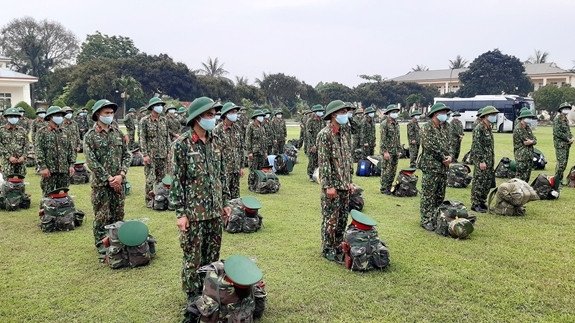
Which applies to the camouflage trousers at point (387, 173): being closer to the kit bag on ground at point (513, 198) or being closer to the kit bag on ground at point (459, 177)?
the kit bag on ground at point (459, 177)

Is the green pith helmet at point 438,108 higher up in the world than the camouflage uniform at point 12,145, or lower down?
higher up

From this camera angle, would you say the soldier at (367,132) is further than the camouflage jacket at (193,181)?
Yes

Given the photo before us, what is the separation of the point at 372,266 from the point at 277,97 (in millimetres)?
54535

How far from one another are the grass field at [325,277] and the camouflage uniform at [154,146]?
3.77ft

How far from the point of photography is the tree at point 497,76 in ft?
183

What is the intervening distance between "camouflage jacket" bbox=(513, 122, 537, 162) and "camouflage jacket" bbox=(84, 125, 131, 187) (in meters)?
7.60

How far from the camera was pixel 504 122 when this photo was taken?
32.9 meters

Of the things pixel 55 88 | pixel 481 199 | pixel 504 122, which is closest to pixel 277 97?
pixel 55 88

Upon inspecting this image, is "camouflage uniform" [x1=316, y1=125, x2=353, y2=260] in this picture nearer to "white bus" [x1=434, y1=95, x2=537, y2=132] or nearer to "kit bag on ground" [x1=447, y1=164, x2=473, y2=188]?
"kit bag on ground" [x1=447, y1=164, x2=473, y2=188]

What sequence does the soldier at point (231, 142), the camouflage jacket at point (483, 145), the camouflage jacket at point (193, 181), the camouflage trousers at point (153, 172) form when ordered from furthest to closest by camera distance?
the camouflage trousers at point (153, 172)
the camouflage jacket at point (483, 145)
the soldier at point (231, 142)
the camouflage jacket at point (193, 181)

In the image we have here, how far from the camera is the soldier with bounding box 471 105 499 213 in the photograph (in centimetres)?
782

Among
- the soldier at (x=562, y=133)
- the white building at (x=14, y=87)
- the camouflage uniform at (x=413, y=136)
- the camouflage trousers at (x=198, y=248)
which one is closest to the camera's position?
the camouflage trousers at (x=198, y=248)

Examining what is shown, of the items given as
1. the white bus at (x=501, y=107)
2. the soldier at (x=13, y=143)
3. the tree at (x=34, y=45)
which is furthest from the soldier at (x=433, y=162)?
the tree at (x=34, y=45)

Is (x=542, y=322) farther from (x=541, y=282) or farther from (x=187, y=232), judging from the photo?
(x=187, y=232)
